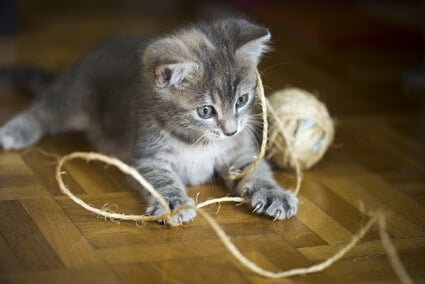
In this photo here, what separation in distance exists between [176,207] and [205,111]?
0.24 meters

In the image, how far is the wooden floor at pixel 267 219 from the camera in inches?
59.8

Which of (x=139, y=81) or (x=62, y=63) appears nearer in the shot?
(x=139, y=81)

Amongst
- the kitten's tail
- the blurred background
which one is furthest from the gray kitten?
the blurred background

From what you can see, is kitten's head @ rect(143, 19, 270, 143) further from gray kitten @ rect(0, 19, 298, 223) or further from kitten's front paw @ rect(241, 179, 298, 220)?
kitten's front paw @ rect(241, 179, 298, 220)

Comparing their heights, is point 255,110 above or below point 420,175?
above

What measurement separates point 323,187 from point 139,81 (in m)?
0.56

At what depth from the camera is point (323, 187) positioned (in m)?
2.03

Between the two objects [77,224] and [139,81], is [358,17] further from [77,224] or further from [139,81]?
[77,224]

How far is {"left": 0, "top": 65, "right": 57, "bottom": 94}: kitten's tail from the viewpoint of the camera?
2.56 metres

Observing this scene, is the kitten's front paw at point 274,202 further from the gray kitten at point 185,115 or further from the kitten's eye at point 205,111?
the kitten's eye at point 205,111

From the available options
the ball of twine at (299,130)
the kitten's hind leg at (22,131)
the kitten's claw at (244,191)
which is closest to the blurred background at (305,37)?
the ball of twine at (299,130)

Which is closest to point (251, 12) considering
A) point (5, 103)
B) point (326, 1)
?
point (326, 1)

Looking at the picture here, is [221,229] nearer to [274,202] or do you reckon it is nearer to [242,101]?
[274,202]

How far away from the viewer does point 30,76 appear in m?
2.59
